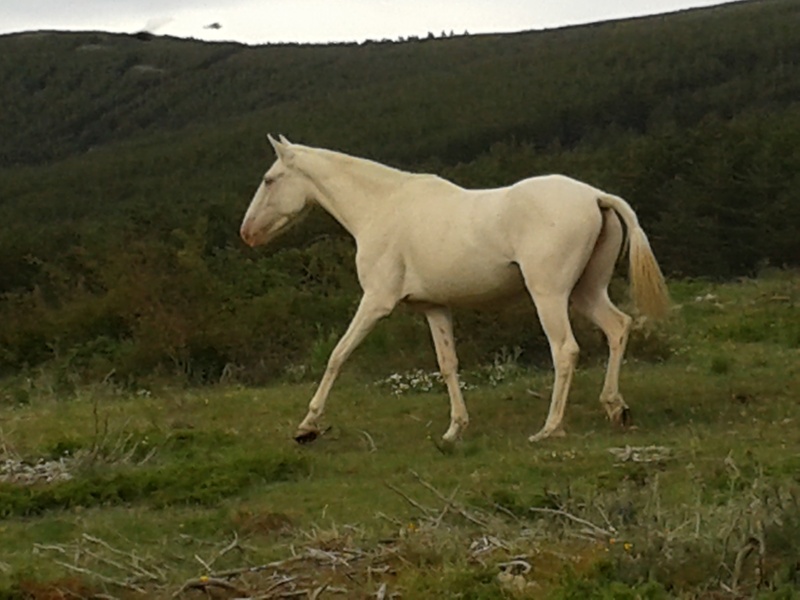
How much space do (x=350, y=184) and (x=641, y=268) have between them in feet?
8.04

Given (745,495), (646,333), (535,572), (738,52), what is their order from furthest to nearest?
(738,52) → (646,333) → (745,495) → (535,572)

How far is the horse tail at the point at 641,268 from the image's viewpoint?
9.75m

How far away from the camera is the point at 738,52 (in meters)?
67.9

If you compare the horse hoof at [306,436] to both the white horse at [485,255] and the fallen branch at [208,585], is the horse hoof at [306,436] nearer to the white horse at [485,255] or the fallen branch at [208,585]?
the white horse at [485,255]

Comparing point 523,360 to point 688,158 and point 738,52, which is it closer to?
point 688,158

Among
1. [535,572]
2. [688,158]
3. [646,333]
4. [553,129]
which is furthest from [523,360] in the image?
[553,129]

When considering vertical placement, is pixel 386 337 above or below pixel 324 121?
above

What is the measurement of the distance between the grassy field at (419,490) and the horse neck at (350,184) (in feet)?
5.40

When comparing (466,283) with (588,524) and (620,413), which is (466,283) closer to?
(620,413)

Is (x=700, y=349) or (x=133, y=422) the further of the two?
(x=700, y=349)

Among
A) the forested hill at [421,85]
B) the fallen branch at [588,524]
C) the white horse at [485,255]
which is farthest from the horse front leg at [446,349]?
the forested hill at [421,85]

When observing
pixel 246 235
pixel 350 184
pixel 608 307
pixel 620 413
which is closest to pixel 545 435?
pixel 620 413

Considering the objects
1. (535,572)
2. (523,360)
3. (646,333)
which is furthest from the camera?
(523,360)

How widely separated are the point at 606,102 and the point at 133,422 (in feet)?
174
